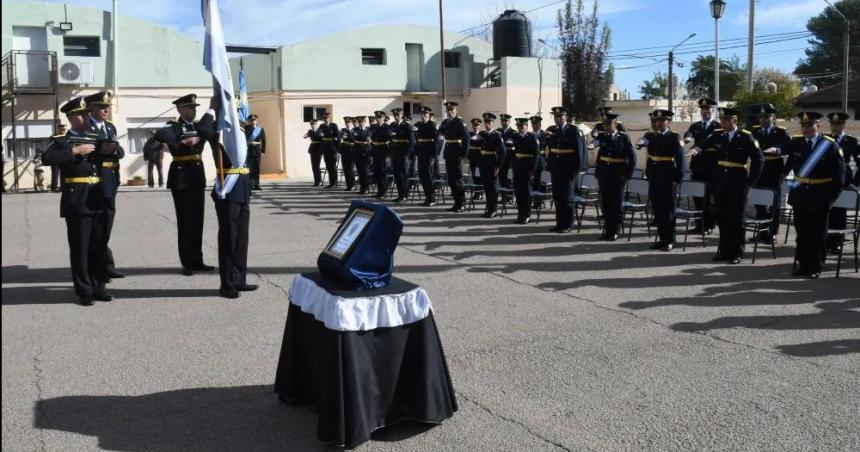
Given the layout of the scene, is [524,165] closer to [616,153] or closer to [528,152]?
[528,152]

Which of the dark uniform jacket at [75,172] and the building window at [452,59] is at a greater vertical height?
the building window at [452,59]

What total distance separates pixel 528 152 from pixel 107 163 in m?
7.41

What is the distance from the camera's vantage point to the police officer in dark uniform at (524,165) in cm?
1373

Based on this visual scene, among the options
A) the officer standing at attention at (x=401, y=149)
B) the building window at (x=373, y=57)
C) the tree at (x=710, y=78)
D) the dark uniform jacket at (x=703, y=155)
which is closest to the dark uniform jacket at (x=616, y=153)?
the dark uniform jacket at (x=703, y=155)

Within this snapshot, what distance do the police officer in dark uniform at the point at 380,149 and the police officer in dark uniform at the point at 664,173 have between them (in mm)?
8470

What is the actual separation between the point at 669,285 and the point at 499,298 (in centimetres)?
201

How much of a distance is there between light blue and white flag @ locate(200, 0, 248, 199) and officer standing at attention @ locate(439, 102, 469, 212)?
7756 mm

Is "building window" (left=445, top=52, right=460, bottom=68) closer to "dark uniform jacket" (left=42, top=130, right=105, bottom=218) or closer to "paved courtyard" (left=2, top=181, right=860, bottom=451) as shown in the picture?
"paved courtyard" (left=2, top=181, right=860, bottom=451)

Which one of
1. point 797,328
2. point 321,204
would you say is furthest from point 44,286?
point 321,204

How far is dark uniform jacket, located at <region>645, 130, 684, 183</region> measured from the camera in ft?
36.4

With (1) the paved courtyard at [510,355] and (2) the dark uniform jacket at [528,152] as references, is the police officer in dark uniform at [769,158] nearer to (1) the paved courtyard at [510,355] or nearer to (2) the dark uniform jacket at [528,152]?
(1) the paved courtyard at [510,355]

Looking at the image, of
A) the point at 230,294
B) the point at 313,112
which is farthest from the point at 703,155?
the point at 313,112

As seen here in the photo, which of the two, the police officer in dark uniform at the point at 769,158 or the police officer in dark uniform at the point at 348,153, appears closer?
the police officer in dark uniform at the point at 769,158

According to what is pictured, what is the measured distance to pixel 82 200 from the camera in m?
8.12
